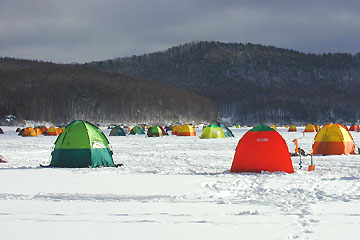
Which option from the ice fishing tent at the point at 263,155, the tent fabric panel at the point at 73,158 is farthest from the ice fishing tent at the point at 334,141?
the tent fabric panel at the point at 73,158

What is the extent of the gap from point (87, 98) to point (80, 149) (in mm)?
153087

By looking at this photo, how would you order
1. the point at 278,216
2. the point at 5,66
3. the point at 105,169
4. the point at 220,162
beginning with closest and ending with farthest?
1. the point at 278,216
2. the point at 105,169
3. the point at 220,162
4. the point at 5,66

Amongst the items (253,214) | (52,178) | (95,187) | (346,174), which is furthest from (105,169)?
(253,214)

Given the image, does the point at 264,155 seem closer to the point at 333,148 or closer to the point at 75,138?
the point at 75,138

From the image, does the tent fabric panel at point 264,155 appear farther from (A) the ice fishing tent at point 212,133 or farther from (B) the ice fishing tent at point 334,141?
(A) the ice fishing tent at point 212,133

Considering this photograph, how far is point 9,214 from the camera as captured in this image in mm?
7258

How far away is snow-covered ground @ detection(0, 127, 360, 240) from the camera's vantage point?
615 centimetres

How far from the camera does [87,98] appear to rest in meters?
166

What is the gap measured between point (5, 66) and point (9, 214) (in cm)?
18470

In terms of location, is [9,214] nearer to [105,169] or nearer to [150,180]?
[150,180]

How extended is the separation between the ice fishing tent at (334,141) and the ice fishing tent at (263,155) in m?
7.10

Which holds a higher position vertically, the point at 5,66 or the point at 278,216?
the point at 5,66

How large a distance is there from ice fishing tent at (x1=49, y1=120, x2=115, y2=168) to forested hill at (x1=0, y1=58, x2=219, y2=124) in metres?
134

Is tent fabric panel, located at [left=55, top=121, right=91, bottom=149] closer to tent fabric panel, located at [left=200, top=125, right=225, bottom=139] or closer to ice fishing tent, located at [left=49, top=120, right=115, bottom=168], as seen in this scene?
ice fishing tent, located at [left=49, top=120, right=115, bottom=168]
